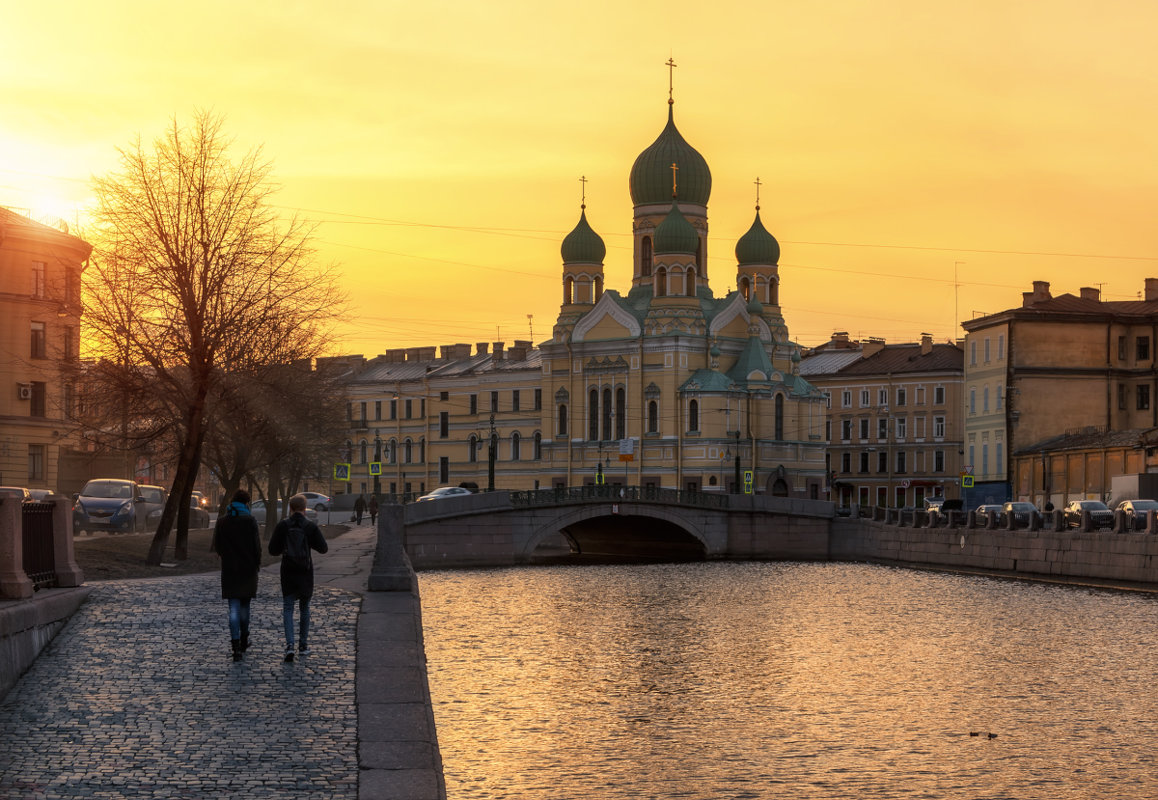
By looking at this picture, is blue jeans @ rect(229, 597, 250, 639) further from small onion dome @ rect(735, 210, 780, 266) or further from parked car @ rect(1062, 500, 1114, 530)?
small onion dome @ rect(735, 210, 780, 266)

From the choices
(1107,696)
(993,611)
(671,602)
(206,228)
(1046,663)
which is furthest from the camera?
(671,602)

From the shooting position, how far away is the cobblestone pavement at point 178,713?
1305cm

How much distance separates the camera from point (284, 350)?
1649 inches

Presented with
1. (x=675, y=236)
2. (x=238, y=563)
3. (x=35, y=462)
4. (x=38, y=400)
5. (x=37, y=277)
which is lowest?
(x=238, y=563)

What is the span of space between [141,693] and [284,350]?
25751 mm

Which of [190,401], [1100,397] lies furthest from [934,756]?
[1100,397]

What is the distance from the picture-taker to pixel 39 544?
22062 millimetres

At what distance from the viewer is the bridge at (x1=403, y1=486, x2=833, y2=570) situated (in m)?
63.6

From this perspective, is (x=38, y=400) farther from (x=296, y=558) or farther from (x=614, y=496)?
(x=296, y=558)

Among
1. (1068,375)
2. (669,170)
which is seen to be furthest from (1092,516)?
(669,170)

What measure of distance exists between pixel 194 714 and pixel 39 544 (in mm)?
7439

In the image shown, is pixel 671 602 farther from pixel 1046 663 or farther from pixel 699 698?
pixel 699 698

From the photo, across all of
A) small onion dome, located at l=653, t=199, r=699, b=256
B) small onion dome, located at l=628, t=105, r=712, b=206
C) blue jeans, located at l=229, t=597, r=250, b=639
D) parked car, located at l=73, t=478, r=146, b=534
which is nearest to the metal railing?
blue jeans, located at l=229, t=597, r=250, b=639

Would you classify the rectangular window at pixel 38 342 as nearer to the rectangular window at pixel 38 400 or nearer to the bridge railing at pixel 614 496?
the rectangular window at pixel 38 400
